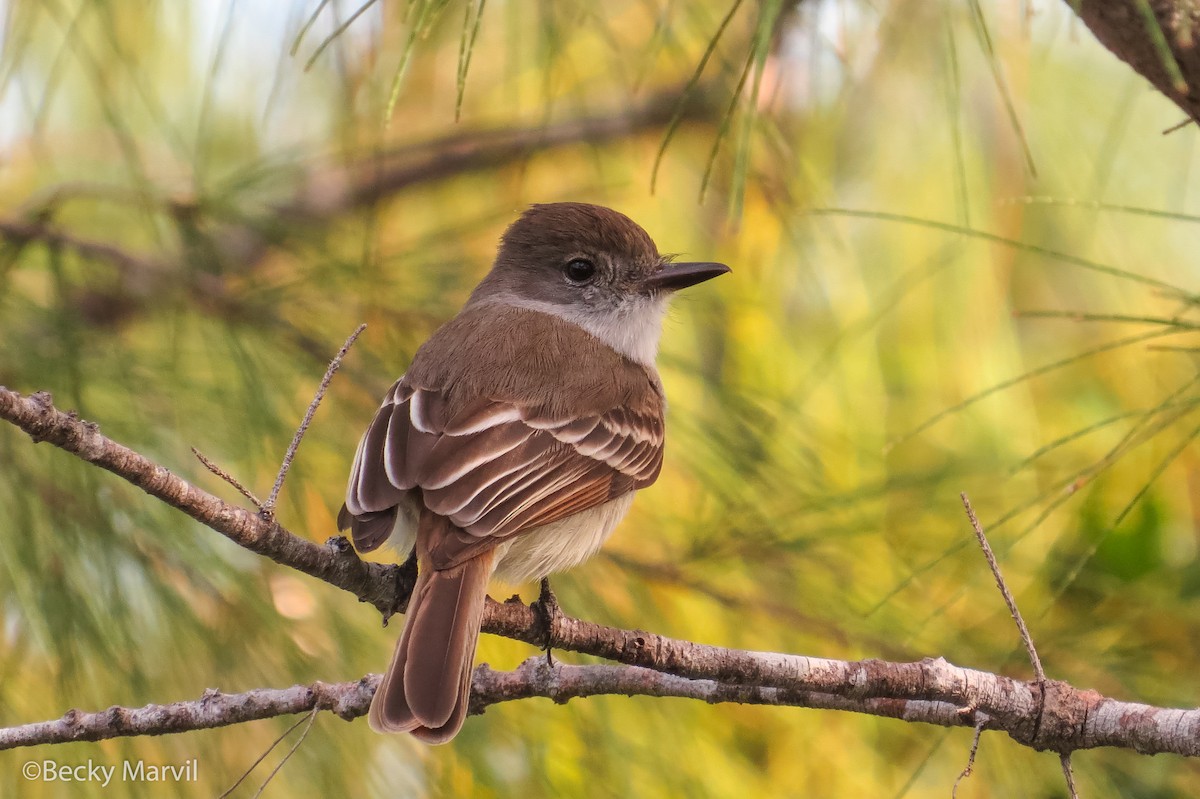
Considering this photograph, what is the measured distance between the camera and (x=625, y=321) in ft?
10.8

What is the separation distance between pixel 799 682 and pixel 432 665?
0.61 metres

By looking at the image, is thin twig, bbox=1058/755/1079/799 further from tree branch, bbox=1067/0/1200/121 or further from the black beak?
the black beak

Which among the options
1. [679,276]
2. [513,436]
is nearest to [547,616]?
[513,436]

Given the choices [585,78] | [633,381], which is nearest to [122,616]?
[633,381]

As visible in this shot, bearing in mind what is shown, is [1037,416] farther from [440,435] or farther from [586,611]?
[440,435]

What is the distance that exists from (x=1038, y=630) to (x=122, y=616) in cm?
209

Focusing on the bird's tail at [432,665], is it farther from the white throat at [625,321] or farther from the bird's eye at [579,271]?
the bird's eye at [579,271]

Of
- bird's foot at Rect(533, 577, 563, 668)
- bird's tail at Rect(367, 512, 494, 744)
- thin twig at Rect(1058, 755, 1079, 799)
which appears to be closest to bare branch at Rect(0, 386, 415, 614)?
bird's tail at Rect(367, 512, 494, 744)

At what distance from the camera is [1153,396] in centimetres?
368

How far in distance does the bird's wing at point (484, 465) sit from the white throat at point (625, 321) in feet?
1.25

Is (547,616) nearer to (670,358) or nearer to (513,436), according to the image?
(513,436)

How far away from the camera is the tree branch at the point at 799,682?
1815 mm

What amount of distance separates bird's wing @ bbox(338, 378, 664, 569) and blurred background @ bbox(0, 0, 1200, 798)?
34 cm

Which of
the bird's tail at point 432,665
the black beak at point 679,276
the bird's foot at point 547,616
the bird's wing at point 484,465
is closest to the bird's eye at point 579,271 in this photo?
the black beak at point 679,276
